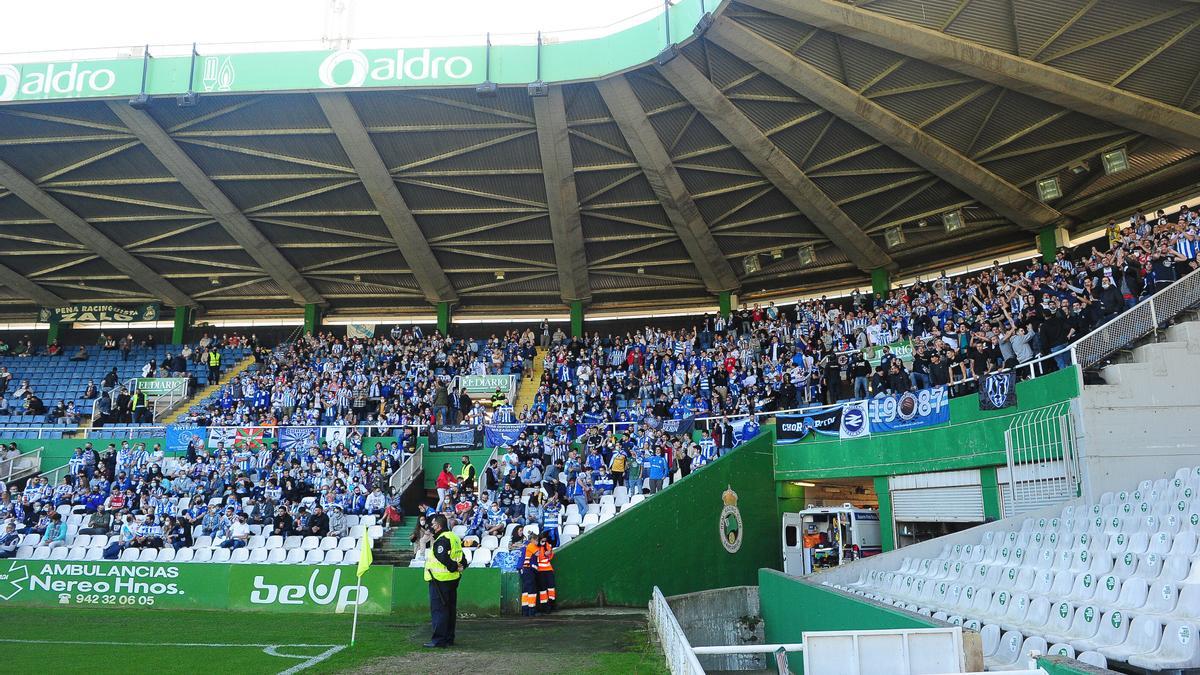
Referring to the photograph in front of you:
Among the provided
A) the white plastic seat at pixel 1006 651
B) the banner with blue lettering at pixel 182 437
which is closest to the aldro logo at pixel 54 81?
the banner with blue lettering at pixel 182 437

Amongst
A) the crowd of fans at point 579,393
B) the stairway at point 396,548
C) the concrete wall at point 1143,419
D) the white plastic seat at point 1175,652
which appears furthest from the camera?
the stairway at point 396,548

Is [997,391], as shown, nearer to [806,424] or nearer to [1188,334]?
[1188,334]

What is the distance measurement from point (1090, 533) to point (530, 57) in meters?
17.7

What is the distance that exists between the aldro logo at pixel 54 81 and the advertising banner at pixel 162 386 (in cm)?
1227

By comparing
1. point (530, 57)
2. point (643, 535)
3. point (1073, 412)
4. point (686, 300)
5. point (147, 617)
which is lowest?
point (147, 617)

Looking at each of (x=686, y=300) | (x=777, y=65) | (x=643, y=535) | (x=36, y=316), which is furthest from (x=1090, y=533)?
(x=36, y=316)

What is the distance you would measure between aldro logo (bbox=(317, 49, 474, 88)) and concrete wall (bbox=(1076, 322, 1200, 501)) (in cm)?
1679

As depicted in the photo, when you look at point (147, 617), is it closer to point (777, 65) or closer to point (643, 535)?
point (643, 535)

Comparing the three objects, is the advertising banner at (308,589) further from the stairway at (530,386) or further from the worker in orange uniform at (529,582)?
the stairway at (530,386)

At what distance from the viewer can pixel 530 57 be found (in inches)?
915

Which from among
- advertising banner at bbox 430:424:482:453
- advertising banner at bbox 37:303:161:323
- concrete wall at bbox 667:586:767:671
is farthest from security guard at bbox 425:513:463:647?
advertising banner at bbox 37:303:161:323

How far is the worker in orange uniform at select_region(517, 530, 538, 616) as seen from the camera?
16.8m

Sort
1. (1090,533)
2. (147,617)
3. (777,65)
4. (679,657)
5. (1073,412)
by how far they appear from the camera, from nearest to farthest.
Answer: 1. (679,657)
2. (1090,533)
3. (1073,412)
4. (147,617)
5. (777,65)

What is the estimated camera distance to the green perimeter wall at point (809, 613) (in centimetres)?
866
